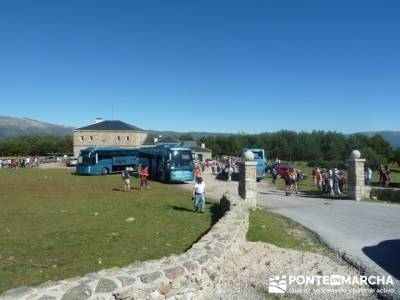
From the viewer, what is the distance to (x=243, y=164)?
57.0 feet

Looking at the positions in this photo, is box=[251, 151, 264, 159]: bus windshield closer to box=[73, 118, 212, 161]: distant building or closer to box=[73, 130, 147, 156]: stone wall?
box=[73, 118, 212, 161]: distant building

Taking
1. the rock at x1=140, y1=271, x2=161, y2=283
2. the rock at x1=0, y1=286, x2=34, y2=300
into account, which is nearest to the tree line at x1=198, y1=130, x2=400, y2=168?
the rock at x1=140, y1=271, x2=161, y2=283

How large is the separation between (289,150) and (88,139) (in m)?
72.6

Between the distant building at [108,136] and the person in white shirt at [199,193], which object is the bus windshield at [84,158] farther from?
the distant building at [108,136]

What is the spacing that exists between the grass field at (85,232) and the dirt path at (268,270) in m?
1.80

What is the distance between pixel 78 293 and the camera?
5.36 meters

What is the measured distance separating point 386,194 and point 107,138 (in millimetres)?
65531

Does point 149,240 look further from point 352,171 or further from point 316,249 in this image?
point 352,171

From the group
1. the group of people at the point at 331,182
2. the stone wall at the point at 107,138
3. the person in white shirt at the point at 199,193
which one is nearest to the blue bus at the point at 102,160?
the group of people at the point at 331,182

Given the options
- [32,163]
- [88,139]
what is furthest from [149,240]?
[88,139]

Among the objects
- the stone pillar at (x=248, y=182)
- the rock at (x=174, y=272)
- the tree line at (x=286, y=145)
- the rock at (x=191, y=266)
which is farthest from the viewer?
the tree line at (x=286, y=145)

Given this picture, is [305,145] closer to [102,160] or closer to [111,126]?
[111,126]

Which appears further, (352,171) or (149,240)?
(352,171)

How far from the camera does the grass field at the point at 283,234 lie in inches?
426
